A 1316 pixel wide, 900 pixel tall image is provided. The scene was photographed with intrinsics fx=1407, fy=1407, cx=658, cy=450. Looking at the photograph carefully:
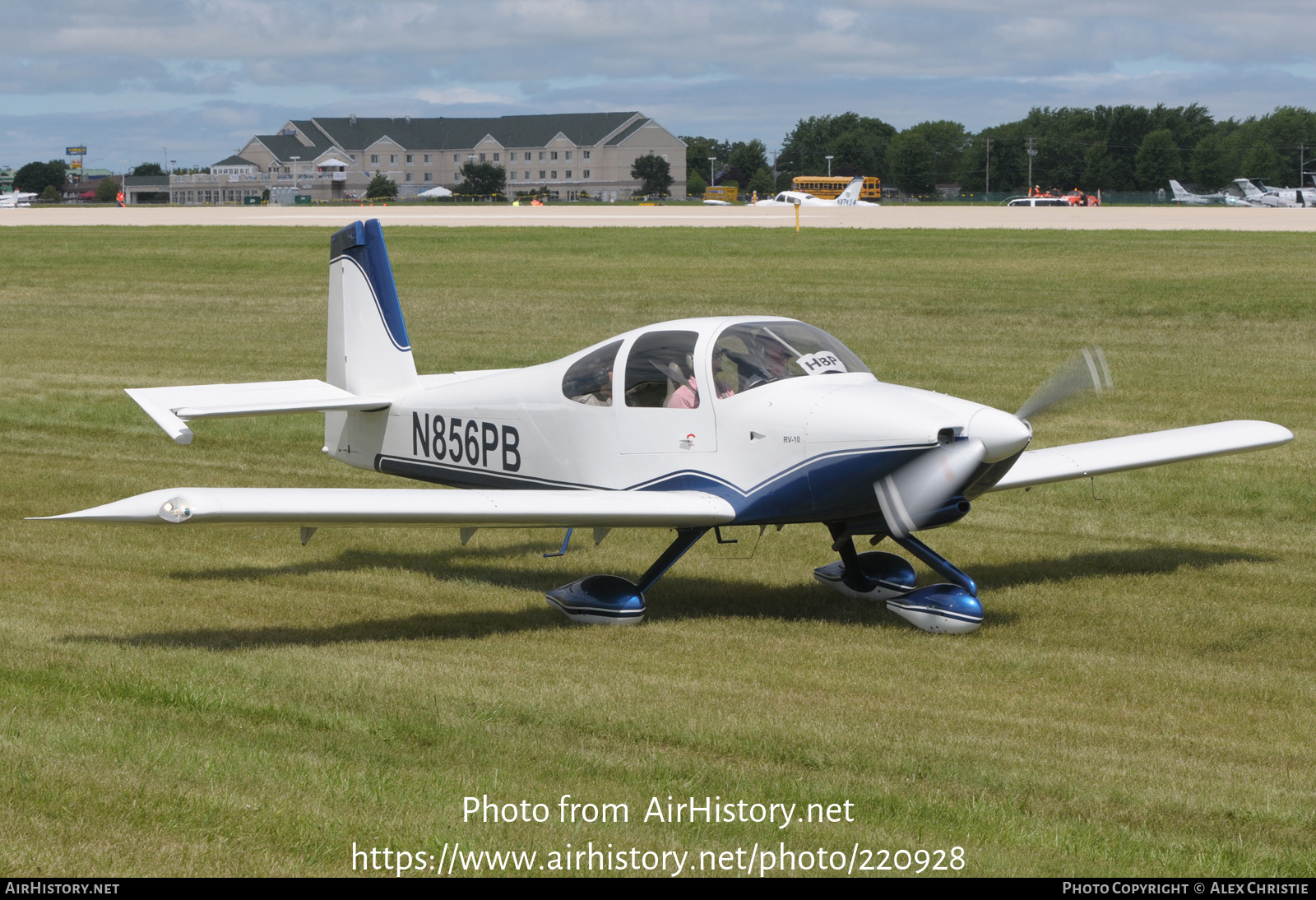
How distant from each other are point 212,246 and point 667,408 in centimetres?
3677

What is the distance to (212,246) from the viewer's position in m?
43.0

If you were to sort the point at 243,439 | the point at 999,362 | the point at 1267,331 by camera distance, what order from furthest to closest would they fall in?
the point at 1267,331 < the point at 999,362 < the point at 243,439

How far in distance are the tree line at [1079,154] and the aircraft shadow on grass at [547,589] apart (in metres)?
133

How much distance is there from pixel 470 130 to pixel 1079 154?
71.9 meters

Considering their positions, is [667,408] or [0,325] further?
[0,325]

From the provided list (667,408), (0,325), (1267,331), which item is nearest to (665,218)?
(0,325)

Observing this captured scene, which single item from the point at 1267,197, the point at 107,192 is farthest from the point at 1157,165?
the point at 107,192

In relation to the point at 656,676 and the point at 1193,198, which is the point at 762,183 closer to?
the point at 1193,198

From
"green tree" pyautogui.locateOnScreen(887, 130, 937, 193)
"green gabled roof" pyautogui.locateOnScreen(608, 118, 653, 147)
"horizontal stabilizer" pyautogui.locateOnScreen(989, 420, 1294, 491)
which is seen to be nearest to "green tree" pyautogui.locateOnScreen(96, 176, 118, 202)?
"green gabled roof" pyautogui.locateOnScreen(608, 118, 653, 147)

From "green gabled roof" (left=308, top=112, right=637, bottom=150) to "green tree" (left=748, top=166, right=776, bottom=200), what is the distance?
56.7 feet

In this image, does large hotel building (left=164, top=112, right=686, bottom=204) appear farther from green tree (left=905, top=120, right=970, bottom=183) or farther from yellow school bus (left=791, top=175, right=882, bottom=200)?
yellow school bus (left=791, top=175, right=882, bottom=200)

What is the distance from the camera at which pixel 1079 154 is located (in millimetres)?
153625

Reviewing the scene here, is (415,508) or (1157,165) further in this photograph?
(1157,165)

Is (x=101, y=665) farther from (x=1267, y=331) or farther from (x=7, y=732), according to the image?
(x=1267, y=331)
